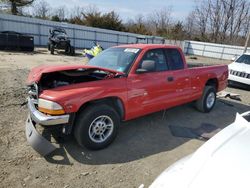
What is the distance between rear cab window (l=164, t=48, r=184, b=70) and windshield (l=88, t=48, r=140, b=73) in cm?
87

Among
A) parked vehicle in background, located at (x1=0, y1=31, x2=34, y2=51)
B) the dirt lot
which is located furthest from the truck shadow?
parked vehicle in background, located at (x1=0, y1=31, x2=34, y2=51)

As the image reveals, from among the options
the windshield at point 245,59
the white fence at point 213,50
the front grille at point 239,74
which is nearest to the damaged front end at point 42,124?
the front grille at point 239,74

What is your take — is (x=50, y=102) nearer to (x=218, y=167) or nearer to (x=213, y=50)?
(x=218, y=167)

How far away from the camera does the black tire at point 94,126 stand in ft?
11.9

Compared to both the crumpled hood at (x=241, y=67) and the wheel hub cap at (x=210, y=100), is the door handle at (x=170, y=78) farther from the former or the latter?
the crumpled hood at (x=241, y=67)

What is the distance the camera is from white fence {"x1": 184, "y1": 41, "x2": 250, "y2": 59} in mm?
30375

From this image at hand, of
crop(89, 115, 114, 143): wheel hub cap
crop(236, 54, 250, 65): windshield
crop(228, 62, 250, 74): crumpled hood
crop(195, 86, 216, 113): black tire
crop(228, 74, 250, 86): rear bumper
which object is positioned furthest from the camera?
crop(236, 54, 250, 65): windshield

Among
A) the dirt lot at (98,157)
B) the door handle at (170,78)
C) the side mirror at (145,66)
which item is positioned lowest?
the dirt lot at (98,157)

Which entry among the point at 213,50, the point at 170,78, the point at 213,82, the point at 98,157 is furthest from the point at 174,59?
the point at 213,50

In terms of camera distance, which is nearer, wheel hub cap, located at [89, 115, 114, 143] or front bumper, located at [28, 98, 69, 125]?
front bumper, located at [28, 98, 69, 125]

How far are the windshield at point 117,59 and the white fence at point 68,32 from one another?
21.2 meters

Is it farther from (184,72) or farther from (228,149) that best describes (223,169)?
(184,72)

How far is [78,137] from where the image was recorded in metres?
3.65

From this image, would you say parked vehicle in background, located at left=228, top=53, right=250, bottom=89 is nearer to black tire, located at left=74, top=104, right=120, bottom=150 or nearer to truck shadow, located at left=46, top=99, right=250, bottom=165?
truck shadow, located at left=46, top=99, right=250, bottom=165
